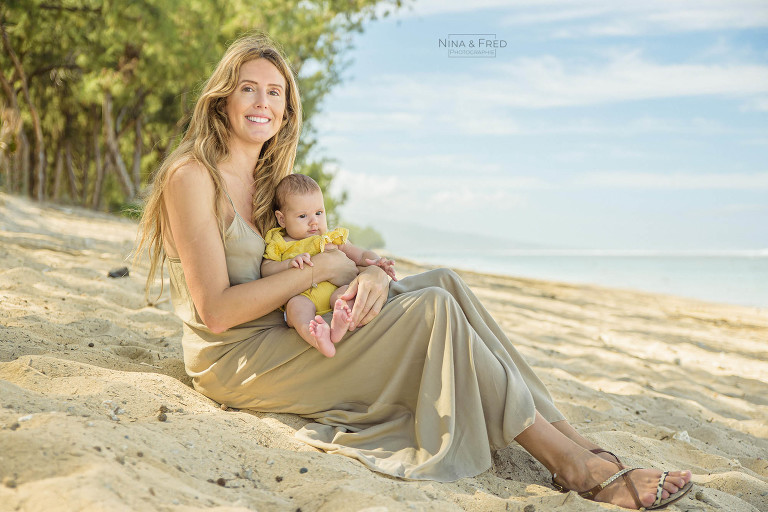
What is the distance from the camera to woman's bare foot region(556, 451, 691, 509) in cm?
254

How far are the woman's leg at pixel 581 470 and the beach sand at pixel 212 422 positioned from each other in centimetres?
12

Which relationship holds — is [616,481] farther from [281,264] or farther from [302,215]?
A: [302,215]

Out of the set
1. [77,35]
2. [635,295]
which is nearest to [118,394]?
[635,295]

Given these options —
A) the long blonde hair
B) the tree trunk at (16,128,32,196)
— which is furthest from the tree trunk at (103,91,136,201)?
the long blonde hair

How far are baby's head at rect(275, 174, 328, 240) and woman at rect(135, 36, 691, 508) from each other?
0.48ft

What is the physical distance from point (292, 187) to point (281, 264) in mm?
398

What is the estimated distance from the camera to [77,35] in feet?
54.3

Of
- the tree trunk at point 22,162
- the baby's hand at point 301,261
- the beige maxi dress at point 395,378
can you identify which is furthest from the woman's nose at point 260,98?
the tree trunk at point 22,162

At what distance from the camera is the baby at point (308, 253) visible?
2.80 m

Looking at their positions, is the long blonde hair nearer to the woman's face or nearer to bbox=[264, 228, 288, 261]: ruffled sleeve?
the woman's face

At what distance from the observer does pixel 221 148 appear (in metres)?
3.30

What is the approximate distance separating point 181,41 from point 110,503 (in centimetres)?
1603

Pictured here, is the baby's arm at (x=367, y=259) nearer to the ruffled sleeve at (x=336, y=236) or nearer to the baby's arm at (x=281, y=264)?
the ruffled sleeve at (x=336, y=236)

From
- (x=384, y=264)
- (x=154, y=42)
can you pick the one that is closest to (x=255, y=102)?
(x=384, y=264)
